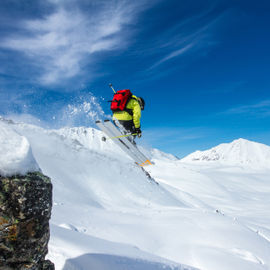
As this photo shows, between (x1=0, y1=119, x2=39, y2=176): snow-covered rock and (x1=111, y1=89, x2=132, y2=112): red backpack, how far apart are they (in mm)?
6913

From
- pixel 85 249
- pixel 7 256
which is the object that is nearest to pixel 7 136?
pixel 7 256

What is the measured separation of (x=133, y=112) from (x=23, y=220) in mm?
7547

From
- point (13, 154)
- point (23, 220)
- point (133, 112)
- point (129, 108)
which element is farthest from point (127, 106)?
point (23, 220)

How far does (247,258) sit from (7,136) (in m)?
6.55

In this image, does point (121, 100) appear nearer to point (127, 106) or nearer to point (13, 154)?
point (127, 106)

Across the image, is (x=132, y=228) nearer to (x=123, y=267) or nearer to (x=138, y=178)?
(x=123, y=267)

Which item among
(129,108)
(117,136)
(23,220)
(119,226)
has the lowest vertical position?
(119,226)

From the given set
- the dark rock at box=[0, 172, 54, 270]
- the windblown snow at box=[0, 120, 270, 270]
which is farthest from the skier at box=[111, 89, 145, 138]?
the dark rock at box=[0, 172, 54, 270]

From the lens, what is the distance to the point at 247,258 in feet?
19.8

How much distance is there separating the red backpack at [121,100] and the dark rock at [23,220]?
7093 millimetres

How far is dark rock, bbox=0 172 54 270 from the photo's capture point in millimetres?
2354

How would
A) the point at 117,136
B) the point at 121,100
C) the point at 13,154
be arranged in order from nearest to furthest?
the point at 13,154 < the point at 121,100 < the point at 117,136

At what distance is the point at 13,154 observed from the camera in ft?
8.31

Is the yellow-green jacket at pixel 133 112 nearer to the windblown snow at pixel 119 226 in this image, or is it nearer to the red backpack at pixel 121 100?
the red backpack at pixel 121 100
